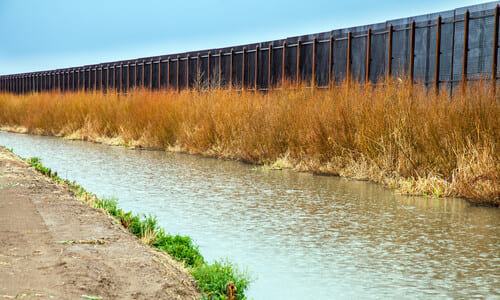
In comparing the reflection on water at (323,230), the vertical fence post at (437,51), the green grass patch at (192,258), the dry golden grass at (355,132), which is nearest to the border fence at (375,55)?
the vertical fence post at (437,51)

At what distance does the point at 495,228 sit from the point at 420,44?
425 inches

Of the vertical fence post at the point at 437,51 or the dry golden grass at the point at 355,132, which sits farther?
the vertical fence post at the point at 437,51

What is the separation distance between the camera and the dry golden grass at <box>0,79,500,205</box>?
10258mm

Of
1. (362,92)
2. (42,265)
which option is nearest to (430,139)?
(362,92)

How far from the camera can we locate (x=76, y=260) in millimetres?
4848

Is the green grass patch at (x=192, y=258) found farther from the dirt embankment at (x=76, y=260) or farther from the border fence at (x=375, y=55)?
the border fence at (x=375, y=55)

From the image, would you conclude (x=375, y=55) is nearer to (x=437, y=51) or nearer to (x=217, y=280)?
(x=437, y=51)

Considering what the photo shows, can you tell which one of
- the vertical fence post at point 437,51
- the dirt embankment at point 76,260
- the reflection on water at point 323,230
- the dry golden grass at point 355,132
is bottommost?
the reflection on water at point 323,230

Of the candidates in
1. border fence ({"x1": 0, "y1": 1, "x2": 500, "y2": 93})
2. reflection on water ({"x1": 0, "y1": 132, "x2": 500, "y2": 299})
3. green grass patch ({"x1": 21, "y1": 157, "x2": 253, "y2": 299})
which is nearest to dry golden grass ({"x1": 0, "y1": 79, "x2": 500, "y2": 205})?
reflection on water ({"x1": 0, "y1": 132, "x2": 500, "y2": 299})

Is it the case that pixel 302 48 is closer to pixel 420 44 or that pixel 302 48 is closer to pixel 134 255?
pixel 420 44

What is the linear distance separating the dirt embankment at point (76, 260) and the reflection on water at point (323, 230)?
32.5 inches

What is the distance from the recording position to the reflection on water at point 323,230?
516cm

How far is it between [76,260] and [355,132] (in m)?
9.14

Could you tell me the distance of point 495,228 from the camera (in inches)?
306
